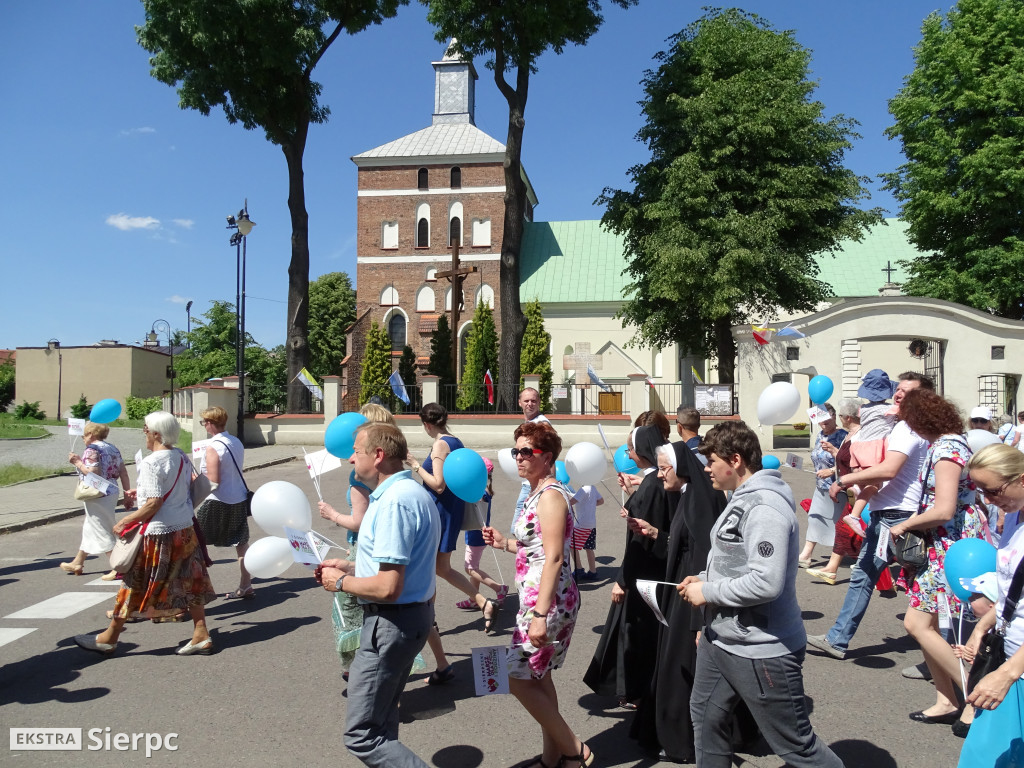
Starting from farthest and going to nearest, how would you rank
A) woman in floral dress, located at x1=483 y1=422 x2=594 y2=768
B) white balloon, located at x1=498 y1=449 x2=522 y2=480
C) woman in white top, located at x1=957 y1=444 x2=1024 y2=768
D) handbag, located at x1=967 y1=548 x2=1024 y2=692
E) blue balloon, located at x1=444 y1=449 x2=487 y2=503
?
1. white balloon, located at x1=498 y1=449 x2=522 y2=480
2. blue balloon, located at x1=444 y1=449 x2=487 y2=503
3. woman in floral dress, located at x1=483 y1=422 x2=594 y2=768
4. handbag, located at x1=967 y1=548 x2=1024 y2=692
5. woman in white top, located at x1=957 y1=444 x2=1024 y2=768

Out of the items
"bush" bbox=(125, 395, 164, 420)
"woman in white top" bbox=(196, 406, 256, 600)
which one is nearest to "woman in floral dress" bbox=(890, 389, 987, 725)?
"woman in white top" bbox=(196, 406, 256, 600)

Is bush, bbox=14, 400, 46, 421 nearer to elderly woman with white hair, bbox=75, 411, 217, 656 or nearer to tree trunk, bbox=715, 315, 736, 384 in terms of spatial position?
tree trunk, bbox=715, 315, 736, 384

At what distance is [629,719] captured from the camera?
166 inches

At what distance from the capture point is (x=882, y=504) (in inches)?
186

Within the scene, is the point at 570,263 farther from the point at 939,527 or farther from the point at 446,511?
the point at 939,527

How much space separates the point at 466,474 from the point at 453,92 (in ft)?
143

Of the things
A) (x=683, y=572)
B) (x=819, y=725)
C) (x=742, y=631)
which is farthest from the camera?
(x=819, y=725)

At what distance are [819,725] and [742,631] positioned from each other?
181cm

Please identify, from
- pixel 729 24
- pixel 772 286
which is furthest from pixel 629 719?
pixel 729 24

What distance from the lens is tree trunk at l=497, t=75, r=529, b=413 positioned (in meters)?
24.0

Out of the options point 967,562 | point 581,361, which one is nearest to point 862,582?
point 967,562

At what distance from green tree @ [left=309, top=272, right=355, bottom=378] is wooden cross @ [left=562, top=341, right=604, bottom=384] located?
2180cm

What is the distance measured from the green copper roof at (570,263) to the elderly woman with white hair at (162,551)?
32583 millimetres

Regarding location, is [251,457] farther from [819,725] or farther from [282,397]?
[819,725]
